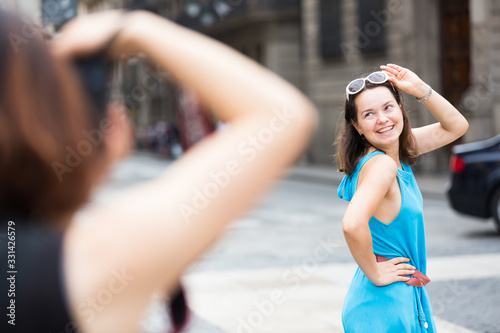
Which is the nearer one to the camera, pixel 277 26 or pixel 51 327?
pixel 51 327

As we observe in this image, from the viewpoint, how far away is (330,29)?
25.8 m

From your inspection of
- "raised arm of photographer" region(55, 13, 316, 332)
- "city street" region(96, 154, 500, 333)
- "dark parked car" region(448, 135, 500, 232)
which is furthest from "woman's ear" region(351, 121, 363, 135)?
"dark parked car" region(448, 135, 500, 232)

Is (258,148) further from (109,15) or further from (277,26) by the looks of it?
(277,26)

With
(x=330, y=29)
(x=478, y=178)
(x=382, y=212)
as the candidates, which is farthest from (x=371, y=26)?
(x=382, y=212)

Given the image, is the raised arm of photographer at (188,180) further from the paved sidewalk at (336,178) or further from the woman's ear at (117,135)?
the paved sidewalk at (336,178)

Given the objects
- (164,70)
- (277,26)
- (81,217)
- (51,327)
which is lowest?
(277,26)

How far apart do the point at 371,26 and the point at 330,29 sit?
2.88 meters

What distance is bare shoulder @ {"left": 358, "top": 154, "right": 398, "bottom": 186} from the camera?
2723 mm

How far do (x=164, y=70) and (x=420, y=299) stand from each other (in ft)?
6.41

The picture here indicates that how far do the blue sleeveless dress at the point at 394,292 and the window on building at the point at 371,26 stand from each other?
809 inches

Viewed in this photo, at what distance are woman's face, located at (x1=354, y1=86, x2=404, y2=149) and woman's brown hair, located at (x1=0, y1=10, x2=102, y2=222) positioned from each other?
192 centimetres

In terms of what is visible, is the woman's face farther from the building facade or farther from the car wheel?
the building facade

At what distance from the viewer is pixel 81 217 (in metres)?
1.15

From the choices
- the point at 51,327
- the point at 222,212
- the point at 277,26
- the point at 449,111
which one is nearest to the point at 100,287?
the point at 51,327
